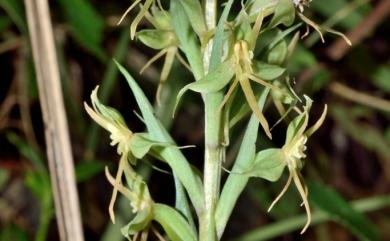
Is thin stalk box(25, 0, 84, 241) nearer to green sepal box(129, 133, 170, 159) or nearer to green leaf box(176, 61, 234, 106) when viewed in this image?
green sepal box(129, 133, 170, 159)

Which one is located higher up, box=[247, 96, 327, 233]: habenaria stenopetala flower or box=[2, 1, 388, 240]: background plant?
box=[247, 96, 327, 233]: habenaria stenopetala flower

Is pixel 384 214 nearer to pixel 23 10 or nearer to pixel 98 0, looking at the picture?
pixel 98 0

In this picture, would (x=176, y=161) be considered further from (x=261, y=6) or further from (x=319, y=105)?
(x=319, y=105)

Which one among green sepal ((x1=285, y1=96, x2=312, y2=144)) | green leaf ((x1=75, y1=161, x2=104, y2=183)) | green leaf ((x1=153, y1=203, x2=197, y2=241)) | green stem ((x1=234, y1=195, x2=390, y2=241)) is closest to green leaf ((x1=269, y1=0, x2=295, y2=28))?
green sepal ((x1=285, y1=96, x2=312, y2=144))

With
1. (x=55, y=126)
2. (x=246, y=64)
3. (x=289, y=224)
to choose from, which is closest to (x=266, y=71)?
(x=246, y=64)

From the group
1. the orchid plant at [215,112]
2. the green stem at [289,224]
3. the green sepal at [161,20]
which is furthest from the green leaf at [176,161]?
the green stem at [289,224]

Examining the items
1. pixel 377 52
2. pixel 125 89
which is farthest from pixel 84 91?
pixel 377 52

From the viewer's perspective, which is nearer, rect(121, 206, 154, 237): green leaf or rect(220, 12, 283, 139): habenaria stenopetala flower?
rect(220, 12, 283, 139): habenaria stenopetala flower
